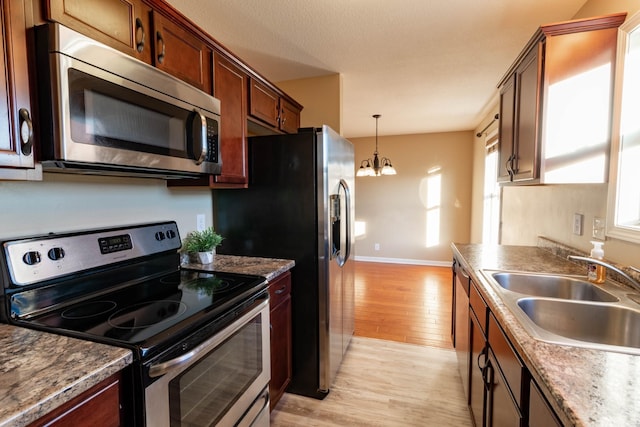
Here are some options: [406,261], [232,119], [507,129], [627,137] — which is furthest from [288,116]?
[406,261]

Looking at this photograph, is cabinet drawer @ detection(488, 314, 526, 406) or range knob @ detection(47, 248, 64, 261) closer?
cabinet drawer @ detection(488, 314, 526, 406)

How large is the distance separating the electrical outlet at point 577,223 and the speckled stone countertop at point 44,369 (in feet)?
7.48

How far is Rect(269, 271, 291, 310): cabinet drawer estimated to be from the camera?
1.70m

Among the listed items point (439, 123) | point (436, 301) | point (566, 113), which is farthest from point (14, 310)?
point (439, 123)

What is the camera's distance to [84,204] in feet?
4.52

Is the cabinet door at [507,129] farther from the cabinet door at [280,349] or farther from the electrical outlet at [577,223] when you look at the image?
the cabinet door at [280,349]

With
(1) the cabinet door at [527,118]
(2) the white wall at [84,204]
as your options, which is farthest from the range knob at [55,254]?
(1) the cabinet door at [527,118]

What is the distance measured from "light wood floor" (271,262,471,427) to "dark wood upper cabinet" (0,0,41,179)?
1.77 m

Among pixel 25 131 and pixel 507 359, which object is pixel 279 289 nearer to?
pixel 507 359

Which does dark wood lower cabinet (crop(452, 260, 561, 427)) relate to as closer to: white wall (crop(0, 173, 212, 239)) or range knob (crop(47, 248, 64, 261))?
range knob (crop(47, 248, 64, 261))

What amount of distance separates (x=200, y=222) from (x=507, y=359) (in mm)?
1819

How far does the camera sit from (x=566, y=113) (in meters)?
1.50

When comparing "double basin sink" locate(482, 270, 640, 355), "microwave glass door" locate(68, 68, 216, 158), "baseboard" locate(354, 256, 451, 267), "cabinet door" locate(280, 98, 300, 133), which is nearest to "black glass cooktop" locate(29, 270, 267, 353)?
"microwave glass door" locate(68, 68, 216, 158)

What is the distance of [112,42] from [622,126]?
2.22 m
